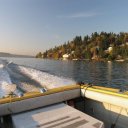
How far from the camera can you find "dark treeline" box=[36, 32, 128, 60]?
11680 cm

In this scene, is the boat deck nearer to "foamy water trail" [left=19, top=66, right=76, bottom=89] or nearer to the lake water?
"foamy water trail" [left=19, top=66, right=76, bottom=89]

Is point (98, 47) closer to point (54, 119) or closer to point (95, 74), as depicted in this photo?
point (95, 74)

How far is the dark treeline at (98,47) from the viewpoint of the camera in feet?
383

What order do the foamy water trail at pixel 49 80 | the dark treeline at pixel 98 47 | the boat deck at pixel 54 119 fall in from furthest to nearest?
the dark treeline at pixel 98 47 < the foamy water trail at pixel 49 80 < the boat deck at pixel 54 119

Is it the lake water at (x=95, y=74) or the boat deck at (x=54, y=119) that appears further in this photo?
the lake water at (x=95, y=74)

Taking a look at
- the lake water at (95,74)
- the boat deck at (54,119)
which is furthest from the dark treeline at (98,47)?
the boat deck at (54,119)

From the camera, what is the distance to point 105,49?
439 ft

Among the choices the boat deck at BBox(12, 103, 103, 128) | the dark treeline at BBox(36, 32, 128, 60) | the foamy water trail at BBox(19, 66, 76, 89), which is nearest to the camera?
the boat deck at BBox(12, 103, 103, 128)

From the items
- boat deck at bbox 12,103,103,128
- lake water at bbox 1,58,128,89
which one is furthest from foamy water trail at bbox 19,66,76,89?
boat deck at bbox 12,103,103,128

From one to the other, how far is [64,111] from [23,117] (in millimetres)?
801

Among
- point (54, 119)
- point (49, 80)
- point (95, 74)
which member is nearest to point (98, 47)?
point (95, 74)

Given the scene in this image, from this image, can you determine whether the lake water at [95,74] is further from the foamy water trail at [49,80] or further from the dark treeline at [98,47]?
the dark treeline at [98,47]

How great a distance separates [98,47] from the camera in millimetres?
134375

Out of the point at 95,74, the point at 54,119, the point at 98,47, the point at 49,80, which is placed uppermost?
the point at 98,47
